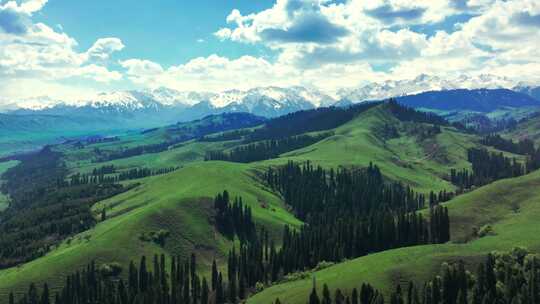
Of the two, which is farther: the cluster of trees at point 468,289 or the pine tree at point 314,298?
the pine tree at point 314,298

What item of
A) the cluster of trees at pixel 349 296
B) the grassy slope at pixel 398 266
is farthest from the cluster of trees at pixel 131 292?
the cluster of trees at pixel 349 296

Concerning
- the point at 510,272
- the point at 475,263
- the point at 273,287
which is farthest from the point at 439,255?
the point at 273,287

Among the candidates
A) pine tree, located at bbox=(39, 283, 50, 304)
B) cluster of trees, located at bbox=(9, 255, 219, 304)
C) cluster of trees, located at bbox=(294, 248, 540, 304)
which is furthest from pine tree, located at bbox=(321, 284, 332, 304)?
pine tree, located at bbox=(39, 283, 50, 304)

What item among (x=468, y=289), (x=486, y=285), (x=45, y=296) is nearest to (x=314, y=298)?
(x=468, y=289)

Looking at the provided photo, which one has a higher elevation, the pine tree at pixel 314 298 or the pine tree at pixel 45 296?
the pine tree at pixel 314 298

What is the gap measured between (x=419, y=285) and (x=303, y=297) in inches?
1373

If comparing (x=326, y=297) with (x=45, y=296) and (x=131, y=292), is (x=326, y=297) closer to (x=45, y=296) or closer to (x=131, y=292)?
(x=131, y=292)

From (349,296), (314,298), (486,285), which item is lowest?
(349,296)

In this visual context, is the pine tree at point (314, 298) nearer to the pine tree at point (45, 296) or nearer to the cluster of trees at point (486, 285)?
the cluster of trees at point (486, 285)

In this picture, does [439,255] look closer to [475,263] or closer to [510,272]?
[475,263]

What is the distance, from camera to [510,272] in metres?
147

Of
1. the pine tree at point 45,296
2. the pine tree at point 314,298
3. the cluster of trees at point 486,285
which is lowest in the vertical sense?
the pine tree at point 45,296

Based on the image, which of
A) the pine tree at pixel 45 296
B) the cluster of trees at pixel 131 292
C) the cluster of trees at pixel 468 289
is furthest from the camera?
the pine tree at pixel 45 296

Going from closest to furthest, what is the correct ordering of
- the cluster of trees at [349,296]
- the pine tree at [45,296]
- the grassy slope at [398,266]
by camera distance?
1. the cluster of trees at [349,296]
2. the grassy slope at [398,266]
3. the pine tree at [45,296]
